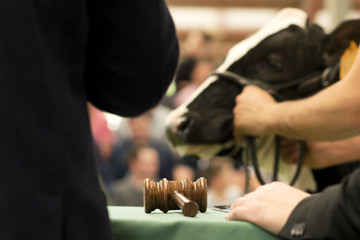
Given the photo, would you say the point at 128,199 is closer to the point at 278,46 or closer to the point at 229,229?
the point at 278,46

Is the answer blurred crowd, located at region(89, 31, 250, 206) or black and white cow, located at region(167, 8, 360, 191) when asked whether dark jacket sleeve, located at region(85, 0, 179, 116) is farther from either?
blurred crowd, located at region(89, 31, 250, 206)

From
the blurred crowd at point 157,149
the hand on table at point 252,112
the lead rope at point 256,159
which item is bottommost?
the blurred crowd at point 157,149

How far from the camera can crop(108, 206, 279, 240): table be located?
0.81m

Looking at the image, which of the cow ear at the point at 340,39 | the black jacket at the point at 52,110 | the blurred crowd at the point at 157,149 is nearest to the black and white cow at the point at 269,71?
the cow ear at the point at 340,39

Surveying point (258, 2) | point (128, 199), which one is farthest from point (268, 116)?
point (258, 2)

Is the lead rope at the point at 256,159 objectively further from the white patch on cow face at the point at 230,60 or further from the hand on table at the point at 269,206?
the hand on table at the point at 269,206

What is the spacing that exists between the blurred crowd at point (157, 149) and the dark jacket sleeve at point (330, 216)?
2.28 meters

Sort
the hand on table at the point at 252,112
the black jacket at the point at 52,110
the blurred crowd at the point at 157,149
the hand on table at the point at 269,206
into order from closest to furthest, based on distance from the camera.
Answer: the black jacket at the point at 52,110, the hand on table at the point at 269,206, the hand on table at the point at 252,112, the blurred crowd at the point at 157,149

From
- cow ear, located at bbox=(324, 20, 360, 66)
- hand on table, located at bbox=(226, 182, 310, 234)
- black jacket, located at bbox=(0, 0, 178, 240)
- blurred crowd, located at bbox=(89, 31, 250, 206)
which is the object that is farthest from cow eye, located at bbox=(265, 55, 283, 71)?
blurred crowd, located at bbox=(89, 31, 250, 206)

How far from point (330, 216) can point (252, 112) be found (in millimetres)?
568

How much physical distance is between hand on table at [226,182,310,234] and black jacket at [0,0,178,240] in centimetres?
22

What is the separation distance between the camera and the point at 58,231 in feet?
2.22

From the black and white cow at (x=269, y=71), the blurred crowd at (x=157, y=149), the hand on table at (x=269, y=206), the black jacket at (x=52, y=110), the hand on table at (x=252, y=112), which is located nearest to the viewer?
the black jacket at (x=52, y=110)

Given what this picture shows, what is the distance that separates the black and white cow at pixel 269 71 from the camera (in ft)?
4.55
